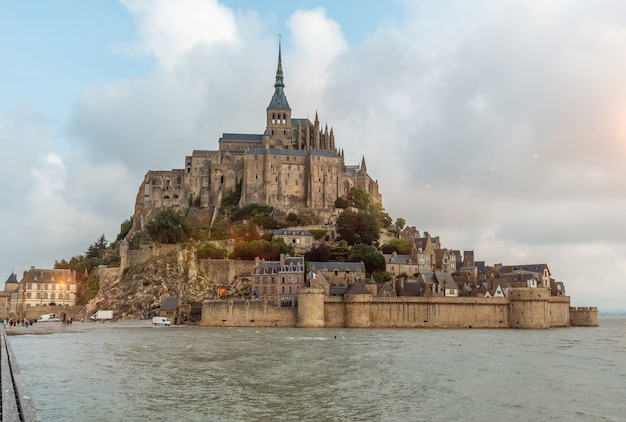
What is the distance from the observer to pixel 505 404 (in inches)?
904

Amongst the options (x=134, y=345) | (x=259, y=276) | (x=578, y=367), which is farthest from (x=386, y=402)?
(x=259, y=276)

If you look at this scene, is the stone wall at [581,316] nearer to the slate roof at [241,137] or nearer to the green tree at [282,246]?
the green tree at [282,246]

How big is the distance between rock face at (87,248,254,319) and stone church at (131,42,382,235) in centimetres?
1761

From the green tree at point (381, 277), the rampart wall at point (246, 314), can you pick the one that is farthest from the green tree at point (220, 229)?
the rampart wall at point (246, 314)

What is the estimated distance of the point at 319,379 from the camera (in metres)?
27.2

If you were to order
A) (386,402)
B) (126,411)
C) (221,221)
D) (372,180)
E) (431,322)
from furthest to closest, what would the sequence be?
(372,180)
(221,221)
(431,322)
(386,402)
(126,411)

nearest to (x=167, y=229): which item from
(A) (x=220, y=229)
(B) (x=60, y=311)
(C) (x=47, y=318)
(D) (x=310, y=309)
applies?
(A) (x=220, y=229)

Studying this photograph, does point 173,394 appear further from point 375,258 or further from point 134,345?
point 375,258

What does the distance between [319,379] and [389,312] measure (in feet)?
109

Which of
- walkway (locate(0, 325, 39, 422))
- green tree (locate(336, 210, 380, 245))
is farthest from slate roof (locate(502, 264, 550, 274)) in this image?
walkway (locate(0, 325, 39, 422))

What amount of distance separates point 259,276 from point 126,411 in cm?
4513

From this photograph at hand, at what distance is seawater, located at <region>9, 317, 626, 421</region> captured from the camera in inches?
826

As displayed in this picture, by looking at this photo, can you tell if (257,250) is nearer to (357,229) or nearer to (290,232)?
(290,232)

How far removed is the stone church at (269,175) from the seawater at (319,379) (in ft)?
154
